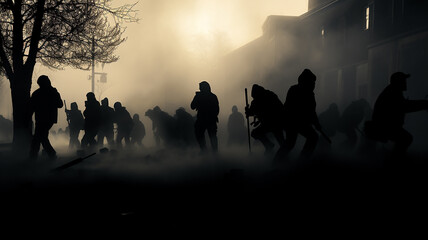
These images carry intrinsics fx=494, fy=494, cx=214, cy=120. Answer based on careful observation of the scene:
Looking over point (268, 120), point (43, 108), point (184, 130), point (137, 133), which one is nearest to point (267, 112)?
point (268, 120)

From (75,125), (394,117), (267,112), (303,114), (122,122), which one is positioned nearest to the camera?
(394,117)

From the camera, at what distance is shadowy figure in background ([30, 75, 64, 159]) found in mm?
10414

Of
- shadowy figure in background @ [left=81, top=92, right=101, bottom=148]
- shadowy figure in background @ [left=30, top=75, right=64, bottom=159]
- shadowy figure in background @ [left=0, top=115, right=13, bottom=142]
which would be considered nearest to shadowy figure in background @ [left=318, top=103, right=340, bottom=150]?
shadowy figure in background @ [left=30, top=75, right=64, bottom=159]

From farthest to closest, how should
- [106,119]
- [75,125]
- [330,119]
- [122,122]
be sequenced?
[75,125]
[122,122]
[106,119]
[330,119]

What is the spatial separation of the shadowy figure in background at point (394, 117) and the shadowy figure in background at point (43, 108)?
6.61 meters

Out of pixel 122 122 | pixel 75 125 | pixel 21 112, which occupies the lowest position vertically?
pixel 75 125

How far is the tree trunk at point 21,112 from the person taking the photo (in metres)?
13.2

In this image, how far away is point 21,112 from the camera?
13398 millimetres

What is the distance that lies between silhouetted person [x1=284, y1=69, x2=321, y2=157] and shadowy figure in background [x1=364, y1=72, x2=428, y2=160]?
941 millimetres

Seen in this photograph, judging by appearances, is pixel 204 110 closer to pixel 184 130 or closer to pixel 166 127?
pixel 184 130

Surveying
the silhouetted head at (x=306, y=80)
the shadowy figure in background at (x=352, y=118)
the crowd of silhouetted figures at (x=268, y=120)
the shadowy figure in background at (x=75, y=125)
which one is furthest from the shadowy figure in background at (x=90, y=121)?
the silhouetted head at (x=306, y=80)

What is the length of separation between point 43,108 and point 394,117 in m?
7.06

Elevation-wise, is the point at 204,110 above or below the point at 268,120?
above

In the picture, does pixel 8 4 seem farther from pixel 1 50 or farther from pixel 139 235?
pixel 139 235
